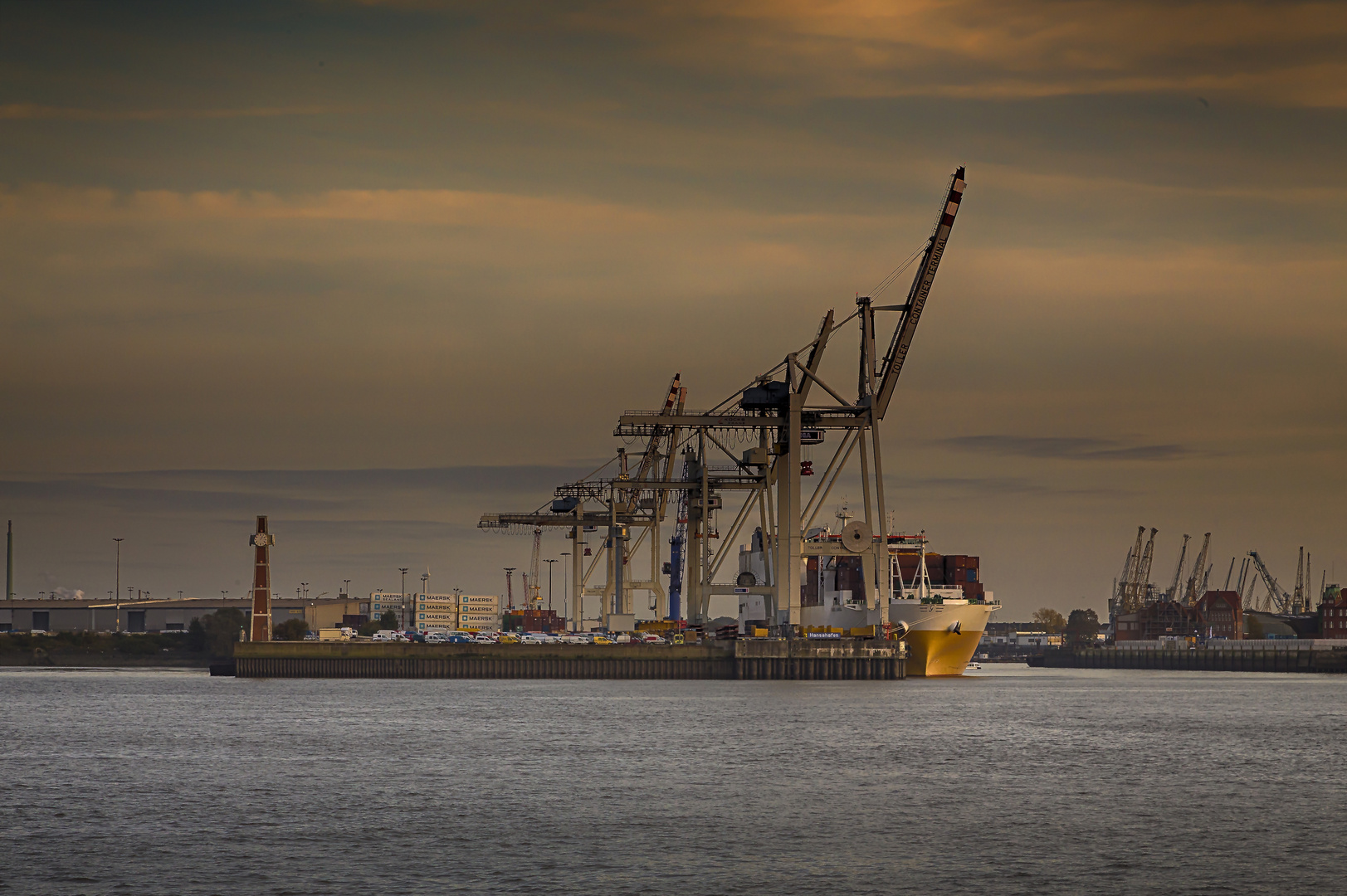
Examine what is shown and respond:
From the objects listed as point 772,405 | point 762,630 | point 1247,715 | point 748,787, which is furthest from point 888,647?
point 748,787

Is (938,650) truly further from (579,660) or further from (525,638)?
(525,638)

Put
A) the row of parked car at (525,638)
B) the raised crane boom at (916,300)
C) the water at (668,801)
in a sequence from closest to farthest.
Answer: the water at (668,801)
the raised crane boom at (916,300)
the row of parked car at (525,638)

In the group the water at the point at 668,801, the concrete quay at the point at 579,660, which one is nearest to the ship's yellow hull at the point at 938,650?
the concrete quay at the point at 579,660

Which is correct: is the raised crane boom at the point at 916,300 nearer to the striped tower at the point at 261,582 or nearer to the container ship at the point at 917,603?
the container ship at the point at 917,603

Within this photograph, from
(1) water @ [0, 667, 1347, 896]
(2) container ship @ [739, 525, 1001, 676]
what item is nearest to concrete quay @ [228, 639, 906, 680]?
(2) container ship @ [739, 525, 1001, 676]

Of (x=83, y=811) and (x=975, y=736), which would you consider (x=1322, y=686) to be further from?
(x=83, y=811)

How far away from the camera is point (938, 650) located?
4941 inches

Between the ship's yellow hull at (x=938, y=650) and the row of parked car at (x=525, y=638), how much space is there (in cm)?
2064

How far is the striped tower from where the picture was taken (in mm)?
143000

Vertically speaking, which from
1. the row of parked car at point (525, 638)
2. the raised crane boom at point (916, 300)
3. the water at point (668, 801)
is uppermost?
the raised crane boom at point (916, 300)

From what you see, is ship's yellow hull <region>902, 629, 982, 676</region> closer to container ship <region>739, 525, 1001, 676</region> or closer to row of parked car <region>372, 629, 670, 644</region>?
container ship <region>739, 525, 1001, 676</region>

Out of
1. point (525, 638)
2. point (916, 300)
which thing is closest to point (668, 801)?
point (916, 300)

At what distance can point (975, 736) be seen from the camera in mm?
67188

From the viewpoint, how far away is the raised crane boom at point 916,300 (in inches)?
4090
